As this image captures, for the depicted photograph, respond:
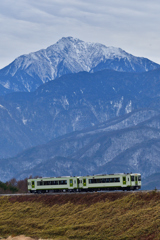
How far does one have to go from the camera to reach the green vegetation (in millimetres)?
68562

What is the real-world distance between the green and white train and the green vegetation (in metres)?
6.48

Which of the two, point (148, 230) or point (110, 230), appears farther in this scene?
point (110, 230)

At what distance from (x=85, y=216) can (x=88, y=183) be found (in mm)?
20513

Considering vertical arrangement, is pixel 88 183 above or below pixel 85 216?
above

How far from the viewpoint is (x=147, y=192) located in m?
80.3

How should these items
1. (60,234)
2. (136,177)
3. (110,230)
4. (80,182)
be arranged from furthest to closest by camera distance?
1. (80,182)
2. (136,177)
3. (60,234)
4. (110,230)

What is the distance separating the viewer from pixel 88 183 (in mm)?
99375

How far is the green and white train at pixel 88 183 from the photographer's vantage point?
9389 centimetres

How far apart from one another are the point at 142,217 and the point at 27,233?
19.5m

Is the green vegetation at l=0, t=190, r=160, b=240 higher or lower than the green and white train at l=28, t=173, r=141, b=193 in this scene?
lower

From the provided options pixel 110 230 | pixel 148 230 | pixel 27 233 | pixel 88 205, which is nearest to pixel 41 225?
pixel 27 233

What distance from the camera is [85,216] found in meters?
79.0

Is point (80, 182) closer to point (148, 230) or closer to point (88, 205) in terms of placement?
point (88, 205)

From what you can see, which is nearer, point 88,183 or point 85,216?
point 85,216
